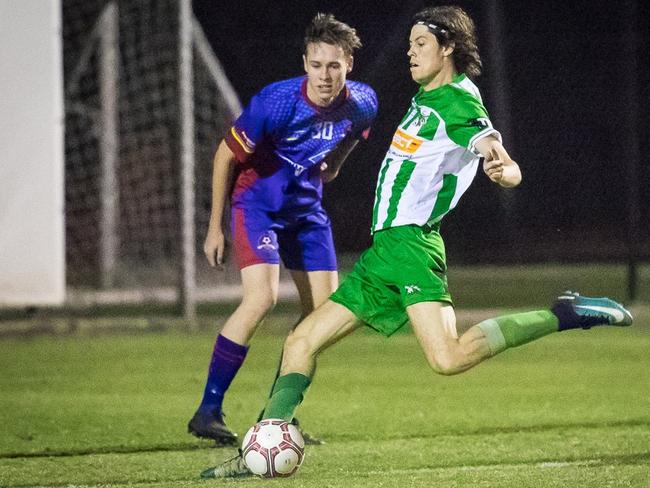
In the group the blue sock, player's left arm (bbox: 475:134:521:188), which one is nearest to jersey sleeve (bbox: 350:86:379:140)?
the blue sock

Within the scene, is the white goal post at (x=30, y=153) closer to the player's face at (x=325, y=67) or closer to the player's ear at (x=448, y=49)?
the player's face at (x=325, y=67)

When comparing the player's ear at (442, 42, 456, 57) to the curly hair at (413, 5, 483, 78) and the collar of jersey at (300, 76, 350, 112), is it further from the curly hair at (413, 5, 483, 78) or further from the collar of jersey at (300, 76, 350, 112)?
the collar of jersey at (300, 76, 350, 112)

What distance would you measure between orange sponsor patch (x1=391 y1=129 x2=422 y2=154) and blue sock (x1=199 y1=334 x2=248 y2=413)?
5.68ft

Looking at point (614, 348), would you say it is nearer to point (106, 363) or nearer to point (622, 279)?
point (106, 363)

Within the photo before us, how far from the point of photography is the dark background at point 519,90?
13.2 meters

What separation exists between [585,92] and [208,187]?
468 cm

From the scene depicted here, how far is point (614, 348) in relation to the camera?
10.6 metres

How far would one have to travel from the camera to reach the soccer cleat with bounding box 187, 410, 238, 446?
6578 mm

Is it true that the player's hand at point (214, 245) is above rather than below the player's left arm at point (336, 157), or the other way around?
below

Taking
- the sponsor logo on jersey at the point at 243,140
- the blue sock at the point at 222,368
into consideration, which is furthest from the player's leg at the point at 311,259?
the sponsor logo on jersey at the point at 243,140

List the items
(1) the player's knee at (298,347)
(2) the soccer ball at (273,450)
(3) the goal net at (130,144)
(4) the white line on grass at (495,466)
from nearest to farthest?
1. (2) the soccer ball at (273,450)
2. (1) the player's knee at (298,347)
3. (4) the white line on grass at (495,466)
4. (3) the goal net at (130,144)

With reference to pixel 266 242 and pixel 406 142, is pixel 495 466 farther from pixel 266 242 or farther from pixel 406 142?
pixel 266 242

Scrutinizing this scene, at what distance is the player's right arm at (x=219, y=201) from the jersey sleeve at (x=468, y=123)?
5.38ft

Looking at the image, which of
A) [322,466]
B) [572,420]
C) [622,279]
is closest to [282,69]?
[622,279]
